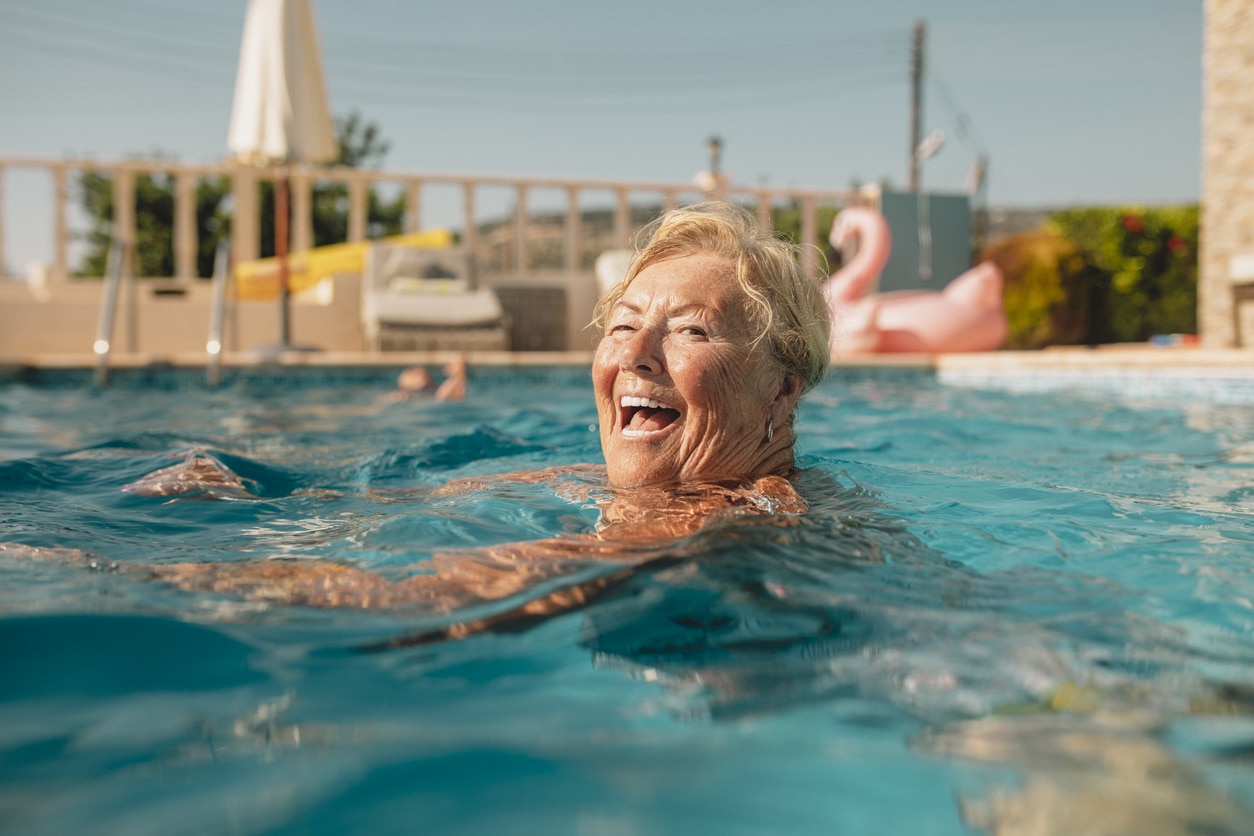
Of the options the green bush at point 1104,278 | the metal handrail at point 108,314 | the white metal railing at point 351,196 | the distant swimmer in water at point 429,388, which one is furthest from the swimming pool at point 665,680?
the green bush at point 1104,278

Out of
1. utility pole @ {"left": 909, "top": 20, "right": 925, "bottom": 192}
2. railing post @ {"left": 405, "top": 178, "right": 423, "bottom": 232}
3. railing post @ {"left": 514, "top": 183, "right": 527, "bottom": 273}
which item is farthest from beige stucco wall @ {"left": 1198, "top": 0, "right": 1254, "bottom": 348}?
utility pole @ {"left": 909, "top": 20, "right": 925, "bottom": 192}

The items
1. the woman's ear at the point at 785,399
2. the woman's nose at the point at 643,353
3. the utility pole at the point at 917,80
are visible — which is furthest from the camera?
the utility pole at the point at 917,80

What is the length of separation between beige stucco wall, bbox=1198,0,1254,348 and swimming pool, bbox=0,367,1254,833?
951cm

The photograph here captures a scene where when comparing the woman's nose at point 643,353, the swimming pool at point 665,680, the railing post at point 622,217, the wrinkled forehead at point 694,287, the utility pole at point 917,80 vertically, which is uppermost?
the utility pole at point 917,80

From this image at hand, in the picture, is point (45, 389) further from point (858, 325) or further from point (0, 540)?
point (858, 325)

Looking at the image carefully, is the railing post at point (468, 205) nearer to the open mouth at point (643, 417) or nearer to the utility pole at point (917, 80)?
the open mouth at point (643, 417)

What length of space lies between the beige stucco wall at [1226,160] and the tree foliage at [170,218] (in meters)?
26.3

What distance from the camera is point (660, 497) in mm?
2393

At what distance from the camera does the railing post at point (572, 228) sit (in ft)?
44.3

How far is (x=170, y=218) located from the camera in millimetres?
33406

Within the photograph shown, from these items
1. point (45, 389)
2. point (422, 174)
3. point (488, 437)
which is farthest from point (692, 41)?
point (488, 437)

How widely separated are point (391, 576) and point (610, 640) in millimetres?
570

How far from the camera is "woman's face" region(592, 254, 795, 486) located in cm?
240

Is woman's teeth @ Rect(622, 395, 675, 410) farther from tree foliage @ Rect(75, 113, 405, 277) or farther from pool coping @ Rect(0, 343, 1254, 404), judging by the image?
tree foliage @ Rect(75, 113, 405, 277)
